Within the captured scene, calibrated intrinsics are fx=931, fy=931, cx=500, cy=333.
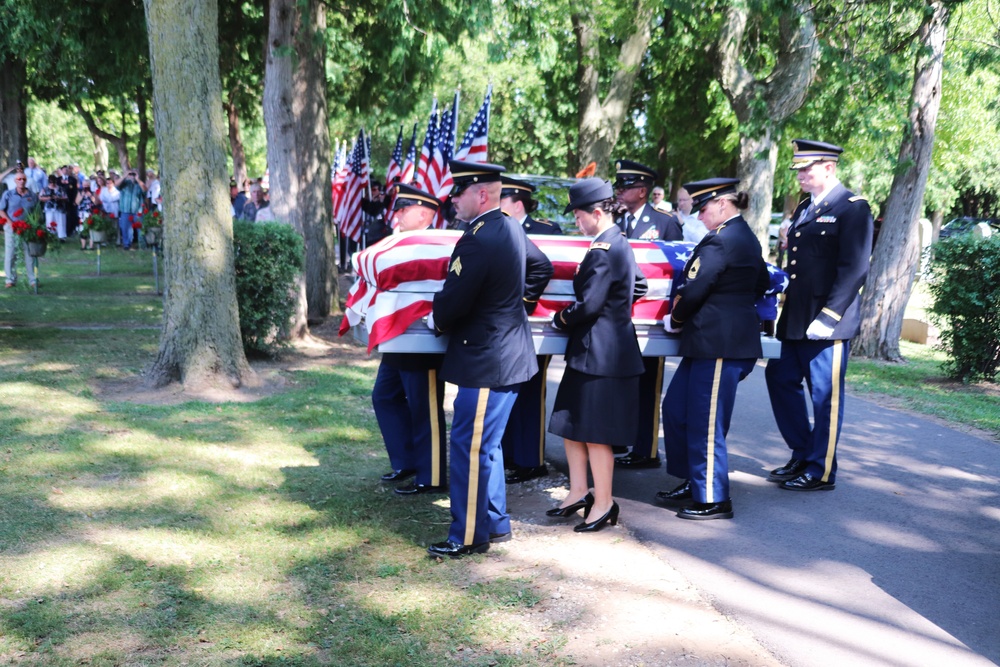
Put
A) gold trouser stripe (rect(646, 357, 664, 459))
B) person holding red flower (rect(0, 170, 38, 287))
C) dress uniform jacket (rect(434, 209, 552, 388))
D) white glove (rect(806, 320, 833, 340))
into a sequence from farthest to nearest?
1. person holding red flower (rect(0, 170, 38, 287))
2. gold trouser stripe (rect(646, 357, 664, 459))
3. white glove (rect(806, 320, 833, 340))
4. dress uniform jacket (rect(434, 209, 552, 388))

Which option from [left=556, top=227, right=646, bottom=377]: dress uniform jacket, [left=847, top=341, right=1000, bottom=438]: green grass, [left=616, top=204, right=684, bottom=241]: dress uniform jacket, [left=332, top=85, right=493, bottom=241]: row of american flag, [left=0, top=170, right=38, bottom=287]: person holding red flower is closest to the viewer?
[left=556, top=227, right=646, bottom=377]: dress uniform jacket

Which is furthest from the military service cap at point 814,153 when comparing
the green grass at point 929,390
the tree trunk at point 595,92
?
the tree trunk at point 595,92

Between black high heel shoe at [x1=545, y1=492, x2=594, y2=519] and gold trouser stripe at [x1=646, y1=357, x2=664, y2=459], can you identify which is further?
gold trouser stripe at [x1=646, y1=357, x2=664, y2=459]

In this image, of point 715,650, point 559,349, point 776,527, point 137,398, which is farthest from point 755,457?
point 137,398

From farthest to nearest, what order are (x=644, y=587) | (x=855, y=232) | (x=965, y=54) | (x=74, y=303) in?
(x=74, y=303) → (x=965, y=54) → (x=855, y=232) → (x=644, y=587)

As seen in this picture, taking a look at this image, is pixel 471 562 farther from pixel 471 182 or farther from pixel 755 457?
pixel 755 457

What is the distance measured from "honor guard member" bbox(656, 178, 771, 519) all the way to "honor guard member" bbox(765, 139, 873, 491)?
673 millimetres

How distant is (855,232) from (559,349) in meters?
2.04

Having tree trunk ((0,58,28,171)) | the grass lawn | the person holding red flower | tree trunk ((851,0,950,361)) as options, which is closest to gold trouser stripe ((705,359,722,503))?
the grass lawn

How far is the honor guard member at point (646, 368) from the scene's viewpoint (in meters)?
6.25

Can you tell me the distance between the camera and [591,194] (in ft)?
16.4

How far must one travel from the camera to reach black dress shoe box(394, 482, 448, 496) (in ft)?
18.8

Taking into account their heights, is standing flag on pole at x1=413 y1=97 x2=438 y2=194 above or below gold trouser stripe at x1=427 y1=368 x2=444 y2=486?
above

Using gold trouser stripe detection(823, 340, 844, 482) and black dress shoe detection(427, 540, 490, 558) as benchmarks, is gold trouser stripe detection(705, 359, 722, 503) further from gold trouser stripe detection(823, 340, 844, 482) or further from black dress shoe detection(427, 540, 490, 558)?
black dress shoe detection(427, 540, 490, 558)
